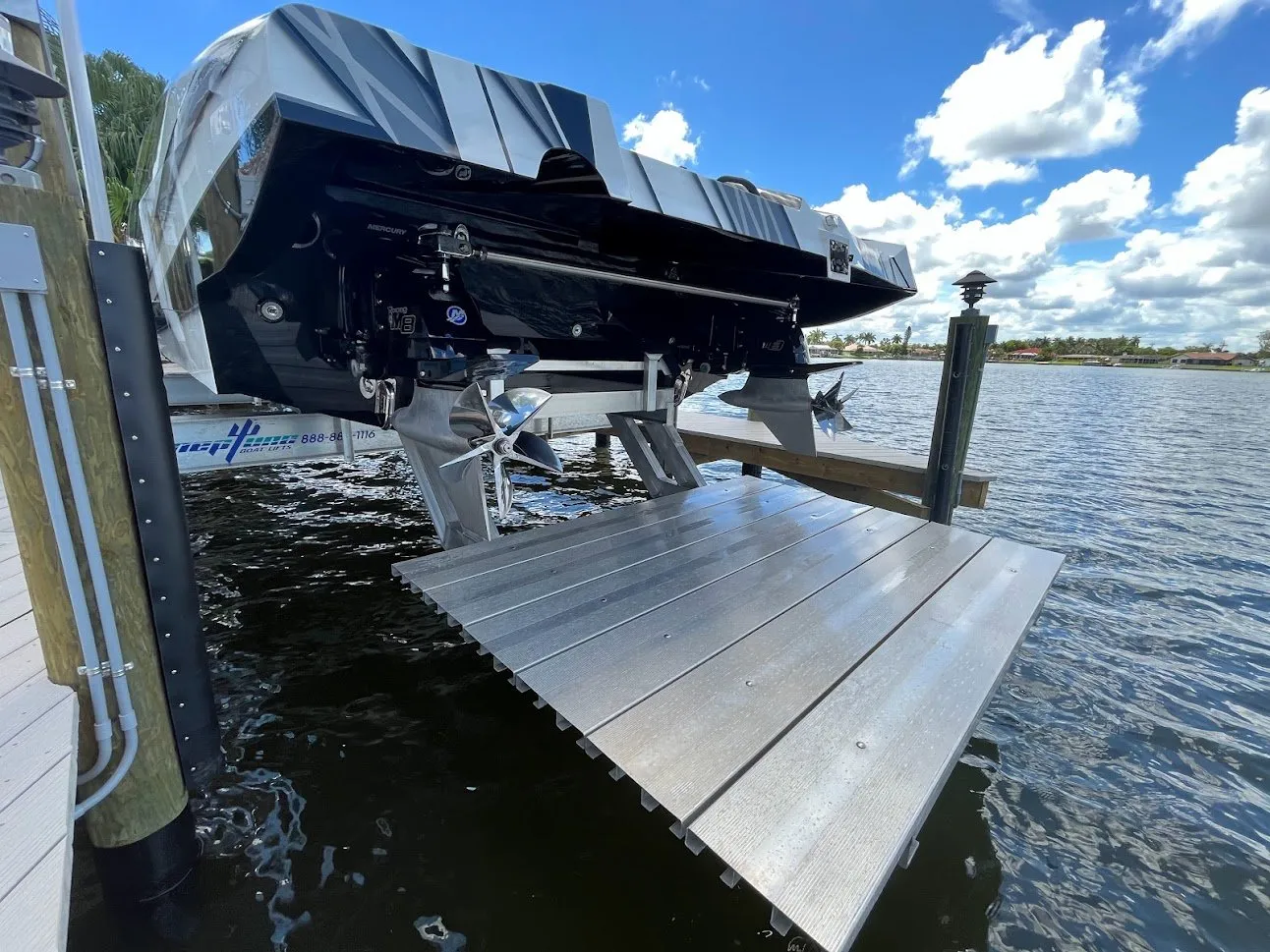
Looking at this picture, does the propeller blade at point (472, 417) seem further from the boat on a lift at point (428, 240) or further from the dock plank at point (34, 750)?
the dock plank at point (34, 750)

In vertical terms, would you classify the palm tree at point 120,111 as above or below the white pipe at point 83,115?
above

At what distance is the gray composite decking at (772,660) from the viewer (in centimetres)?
141

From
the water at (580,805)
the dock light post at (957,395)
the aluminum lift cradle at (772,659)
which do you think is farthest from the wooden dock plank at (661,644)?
the dock light post at (957,395)

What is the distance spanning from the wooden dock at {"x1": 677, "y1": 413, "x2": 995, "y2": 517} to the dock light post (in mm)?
226

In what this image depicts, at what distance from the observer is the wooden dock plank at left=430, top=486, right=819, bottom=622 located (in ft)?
8.18

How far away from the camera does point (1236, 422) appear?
53.9 feet

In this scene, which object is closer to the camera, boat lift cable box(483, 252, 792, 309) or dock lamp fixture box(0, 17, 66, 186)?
dock lamp fixture box(0, 17, 66, 186)

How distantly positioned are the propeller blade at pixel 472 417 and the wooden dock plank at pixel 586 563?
69 cm

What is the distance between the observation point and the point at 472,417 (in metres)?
2.66

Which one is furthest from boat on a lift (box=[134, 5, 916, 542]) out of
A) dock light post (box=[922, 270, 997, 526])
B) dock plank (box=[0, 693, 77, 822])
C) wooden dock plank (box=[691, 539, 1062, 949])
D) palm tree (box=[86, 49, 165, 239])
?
palm tree (box=[86, 49, 165, 239])

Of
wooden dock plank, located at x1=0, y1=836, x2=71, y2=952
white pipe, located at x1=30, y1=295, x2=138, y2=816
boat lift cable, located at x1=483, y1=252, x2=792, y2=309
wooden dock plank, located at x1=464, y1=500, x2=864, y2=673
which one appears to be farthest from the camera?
boat lift cable, located at x1=483, y1=252, x2=792, y2=309

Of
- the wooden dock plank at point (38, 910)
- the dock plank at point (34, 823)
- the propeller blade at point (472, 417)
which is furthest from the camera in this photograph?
the propeller blade at point (472, 417)

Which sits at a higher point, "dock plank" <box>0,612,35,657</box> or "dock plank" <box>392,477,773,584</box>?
"dock plank" <box>0,612,35,657</box>

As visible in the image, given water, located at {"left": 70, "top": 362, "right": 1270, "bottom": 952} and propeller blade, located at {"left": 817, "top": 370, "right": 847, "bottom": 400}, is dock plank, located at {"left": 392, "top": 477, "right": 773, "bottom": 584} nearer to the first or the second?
water, located at {"left": 70, "top": 362, "right": 1270, "bottom": 952}
